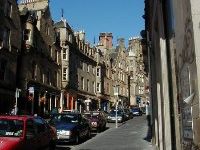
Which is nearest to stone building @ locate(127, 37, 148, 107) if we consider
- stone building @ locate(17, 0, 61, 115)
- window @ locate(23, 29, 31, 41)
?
stone building @ locate(17, 0, 61, 115)

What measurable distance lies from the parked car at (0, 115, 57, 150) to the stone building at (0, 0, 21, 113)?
2177 centimetres

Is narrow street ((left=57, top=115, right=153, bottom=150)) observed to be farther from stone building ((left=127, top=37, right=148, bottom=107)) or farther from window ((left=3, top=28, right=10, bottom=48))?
stone building ((left=127, top=37, right=148, bottom=107))

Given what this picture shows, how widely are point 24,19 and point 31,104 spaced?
8.92m

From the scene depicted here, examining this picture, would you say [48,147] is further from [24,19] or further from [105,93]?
[105,93]

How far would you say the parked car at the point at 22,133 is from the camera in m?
10.2

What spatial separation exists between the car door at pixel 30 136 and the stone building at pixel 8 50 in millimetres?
22350

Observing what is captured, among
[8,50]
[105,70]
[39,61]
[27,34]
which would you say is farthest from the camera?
[105,70]

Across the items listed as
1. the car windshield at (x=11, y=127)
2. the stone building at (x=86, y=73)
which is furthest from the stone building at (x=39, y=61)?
the car windshield at (x=11, y=127)

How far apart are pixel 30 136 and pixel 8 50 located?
82.4 ft

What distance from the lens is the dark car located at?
2002 centimetres

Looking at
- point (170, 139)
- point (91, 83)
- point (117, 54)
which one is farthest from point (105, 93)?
point (170, 139)

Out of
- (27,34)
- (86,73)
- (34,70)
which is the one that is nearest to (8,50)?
(27,34)

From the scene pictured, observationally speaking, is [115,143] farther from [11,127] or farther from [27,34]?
[27,34]

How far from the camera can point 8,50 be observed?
35.3 metres
